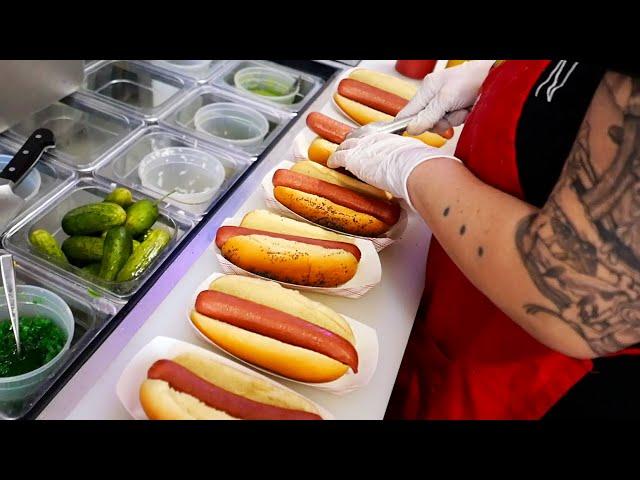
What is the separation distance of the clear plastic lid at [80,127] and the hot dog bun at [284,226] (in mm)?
846

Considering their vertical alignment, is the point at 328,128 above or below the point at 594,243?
below

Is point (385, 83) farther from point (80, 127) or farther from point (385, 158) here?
point (80, 127)

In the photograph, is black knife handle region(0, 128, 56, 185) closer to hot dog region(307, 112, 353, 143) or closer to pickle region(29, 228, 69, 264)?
pickle region(29, 228, 69, 264)

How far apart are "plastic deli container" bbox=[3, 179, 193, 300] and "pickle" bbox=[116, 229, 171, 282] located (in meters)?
0.02

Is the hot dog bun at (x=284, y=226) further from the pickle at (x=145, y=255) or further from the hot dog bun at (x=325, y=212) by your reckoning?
the pickle at (x=145, y=255)

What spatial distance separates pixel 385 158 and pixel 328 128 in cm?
56

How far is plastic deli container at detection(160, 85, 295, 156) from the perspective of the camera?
2744 mm

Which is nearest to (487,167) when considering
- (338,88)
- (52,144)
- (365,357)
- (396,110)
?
(365,357)

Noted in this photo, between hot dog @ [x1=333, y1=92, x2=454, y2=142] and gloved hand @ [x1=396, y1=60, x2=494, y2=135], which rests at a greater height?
gloved hand @ [x1=396, y1=60, x2=494, y2=135]

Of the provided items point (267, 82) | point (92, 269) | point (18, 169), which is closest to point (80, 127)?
point (18, 169)

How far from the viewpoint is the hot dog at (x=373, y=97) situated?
268 centimetres

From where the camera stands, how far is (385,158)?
1.95 metres

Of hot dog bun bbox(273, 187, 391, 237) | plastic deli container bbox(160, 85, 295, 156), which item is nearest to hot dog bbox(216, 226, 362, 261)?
hot dog bun bbox(273, 187, 391, 237)
